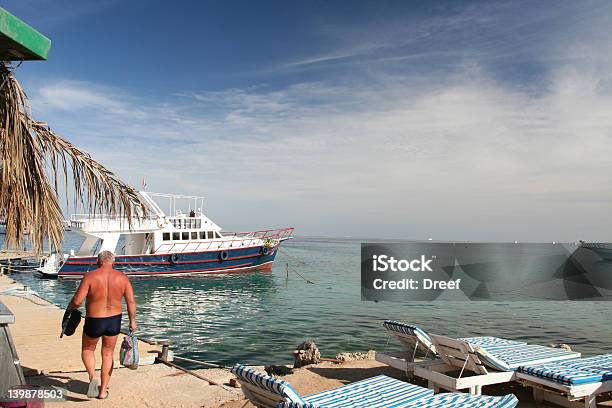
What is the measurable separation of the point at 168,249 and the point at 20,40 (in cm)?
3136

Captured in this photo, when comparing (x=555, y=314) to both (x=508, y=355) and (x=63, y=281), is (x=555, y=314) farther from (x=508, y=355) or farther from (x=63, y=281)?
(x=63, y=281)

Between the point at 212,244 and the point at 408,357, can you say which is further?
the point at 212,244

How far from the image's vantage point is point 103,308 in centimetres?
502

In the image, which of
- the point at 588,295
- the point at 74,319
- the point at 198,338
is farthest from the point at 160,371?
the point at 588,295

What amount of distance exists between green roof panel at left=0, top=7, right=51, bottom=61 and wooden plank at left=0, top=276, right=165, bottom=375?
13.7ft

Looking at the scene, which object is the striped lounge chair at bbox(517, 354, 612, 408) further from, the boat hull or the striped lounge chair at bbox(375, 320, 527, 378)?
the boat hull

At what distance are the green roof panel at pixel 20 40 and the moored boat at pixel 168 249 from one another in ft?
94.7

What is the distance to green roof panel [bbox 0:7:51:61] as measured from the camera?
309 centimetres

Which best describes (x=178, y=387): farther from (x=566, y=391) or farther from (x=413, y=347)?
(x=566, y=391)

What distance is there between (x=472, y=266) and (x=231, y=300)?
37.8m

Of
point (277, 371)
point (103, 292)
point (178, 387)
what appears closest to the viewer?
point (103, 292)

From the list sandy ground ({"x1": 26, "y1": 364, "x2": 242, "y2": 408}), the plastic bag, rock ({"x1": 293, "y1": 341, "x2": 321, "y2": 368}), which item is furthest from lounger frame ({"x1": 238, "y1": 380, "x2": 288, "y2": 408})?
rock ({"x1": 293, "y1": 341, "x2": 321, "y2": 368})

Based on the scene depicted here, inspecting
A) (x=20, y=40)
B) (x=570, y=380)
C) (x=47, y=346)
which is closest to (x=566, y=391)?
(x=570, y=380)

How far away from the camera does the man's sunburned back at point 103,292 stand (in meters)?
4.97
